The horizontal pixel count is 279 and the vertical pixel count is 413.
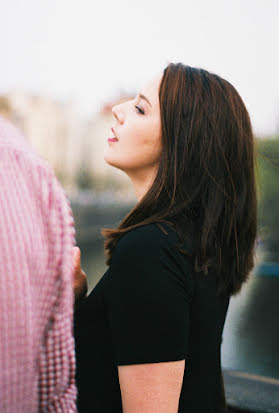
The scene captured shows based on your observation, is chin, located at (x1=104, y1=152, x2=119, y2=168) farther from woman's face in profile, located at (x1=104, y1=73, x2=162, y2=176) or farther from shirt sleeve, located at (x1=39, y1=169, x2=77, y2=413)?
shirt sleeve, located at (x1=39, y1=169, x2=77, y2=413)

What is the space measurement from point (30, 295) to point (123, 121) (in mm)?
794

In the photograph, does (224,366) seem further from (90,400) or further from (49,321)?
(49,321)

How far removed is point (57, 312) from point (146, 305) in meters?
0.31

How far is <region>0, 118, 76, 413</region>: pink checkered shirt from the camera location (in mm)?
573

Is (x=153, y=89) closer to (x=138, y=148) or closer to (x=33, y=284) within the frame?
(x=138, y=148)

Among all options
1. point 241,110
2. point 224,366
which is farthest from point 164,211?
point 224,366

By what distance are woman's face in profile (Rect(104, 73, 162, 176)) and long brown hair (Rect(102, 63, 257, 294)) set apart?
0.03 metres

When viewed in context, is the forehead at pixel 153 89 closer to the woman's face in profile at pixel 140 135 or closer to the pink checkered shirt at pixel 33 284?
the woman's face in profile at pixel 140 135

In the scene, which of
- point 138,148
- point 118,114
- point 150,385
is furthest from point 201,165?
point 150,385

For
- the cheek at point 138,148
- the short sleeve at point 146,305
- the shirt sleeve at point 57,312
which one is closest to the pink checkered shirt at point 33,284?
the shirt sleeve at point 57,312

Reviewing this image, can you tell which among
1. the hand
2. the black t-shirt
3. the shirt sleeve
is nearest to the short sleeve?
the black t-shirt

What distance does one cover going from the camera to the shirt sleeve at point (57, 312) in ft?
2.05

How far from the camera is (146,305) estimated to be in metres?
0.91

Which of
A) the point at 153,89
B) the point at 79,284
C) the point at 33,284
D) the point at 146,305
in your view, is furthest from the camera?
the point at 153,89
